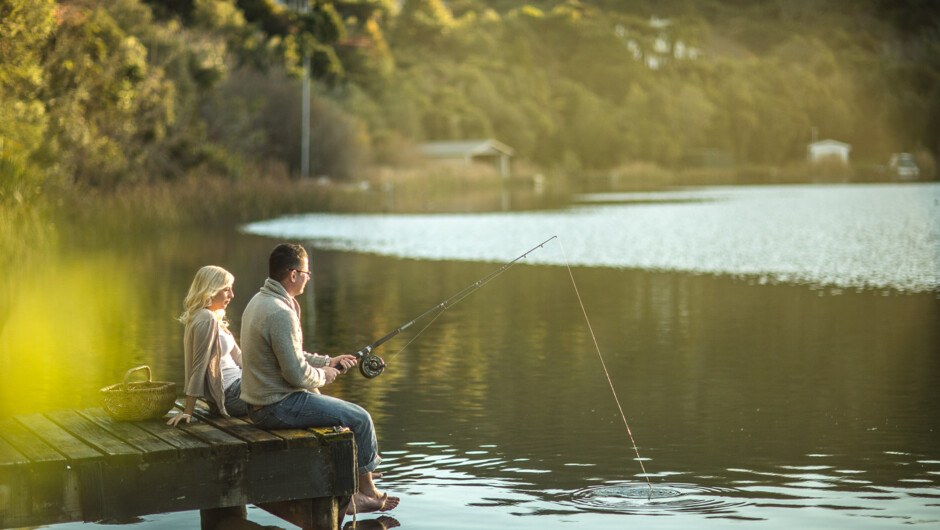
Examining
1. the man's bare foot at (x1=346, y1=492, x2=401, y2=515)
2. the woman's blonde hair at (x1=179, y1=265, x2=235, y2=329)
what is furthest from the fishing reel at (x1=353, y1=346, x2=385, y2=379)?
the woman's blonde hair at (x1=179, y1=265, x2=235, y2=329)

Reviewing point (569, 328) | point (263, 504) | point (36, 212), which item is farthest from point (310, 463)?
point (36, 212)

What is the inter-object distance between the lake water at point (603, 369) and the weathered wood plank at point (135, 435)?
81 cm

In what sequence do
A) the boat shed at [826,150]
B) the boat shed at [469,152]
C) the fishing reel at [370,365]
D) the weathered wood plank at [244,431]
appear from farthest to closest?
the boat shed at [826,150], the boat shed at [469,152], the fishing reel at [370,365], the weathered wood plank at [244,431]

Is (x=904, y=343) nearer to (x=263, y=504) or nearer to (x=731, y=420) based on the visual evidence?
(x=731, y=420)

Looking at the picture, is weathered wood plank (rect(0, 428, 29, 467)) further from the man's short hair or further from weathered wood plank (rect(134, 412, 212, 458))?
the man's short hair

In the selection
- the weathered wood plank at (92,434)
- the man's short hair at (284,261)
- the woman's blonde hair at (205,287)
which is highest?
the man's short hair at (284,261)

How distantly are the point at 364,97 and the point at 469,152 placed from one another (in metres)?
23.4

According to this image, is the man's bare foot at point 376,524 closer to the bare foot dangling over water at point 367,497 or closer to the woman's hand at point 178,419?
the bare foot dangling over water at point 367,497

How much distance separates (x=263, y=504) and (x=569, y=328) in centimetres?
1136

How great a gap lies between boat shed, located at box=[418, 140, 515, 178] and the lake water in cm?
8881

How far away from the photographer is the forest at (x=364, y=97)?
3809 centimetres

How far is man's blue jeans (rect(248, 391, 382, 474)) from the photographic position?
7.36 metres

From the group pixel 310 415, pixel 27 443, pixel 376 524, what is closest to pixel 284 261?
pixel 310 415

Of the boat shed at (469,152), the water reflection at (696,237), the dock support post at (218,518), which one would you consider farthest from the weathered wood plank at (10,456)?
the boat shed at (469,152)
